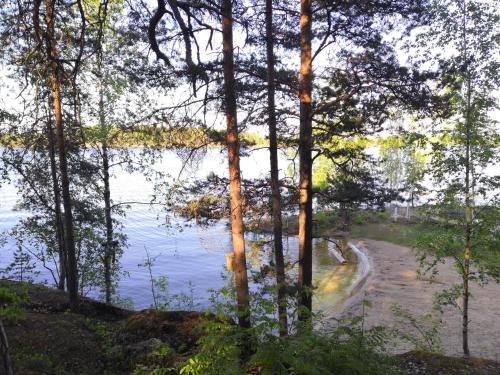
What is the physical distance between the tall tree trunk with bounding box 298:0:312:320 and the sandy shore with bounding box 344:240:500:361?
3.50 meters

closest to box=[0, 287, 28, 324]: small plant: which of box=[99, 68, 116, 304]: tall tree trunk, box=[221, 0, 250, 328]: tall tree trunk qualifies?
box=[221, 0, 250, 328]: tall tree trunk

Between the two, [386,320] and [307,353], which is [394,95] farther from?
[386,320]

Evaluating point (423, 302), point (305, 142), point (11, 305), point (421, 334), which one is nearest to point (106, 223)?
point (11, 305)

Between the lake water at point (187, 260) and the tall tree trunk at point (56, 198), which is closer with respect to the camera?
the tall tree trunk at point (56, 198)

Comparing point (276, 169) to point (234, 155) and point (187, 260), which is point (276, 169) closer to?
point (234, 155)

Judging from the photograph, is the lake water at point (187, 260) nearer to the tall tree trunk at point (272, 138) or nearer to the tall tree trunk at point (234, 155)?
the tall tree trunk at point (272, 138)

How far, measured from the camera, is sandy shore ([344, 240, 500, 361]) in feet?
41.7

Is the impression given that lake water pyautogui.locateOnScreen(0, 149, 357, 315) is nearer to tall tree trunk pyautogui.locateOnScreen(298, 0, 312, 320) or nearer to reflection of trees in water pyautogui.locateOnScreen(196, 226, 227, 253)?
reflection of trees in water pyautogui.locateOnScreen(196, 226, 227, 253)

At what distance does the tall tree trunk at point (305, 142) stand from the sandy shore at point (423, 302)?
3495mm

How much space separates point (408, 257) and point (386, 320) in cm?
1112

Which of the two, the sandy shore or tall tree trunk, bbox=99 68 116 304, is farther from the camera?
tall tree trunk, bbox=99 68 116 304

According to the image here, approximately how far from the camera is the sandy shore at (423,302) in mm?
12710

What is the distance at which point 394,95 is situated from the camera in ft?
29.7

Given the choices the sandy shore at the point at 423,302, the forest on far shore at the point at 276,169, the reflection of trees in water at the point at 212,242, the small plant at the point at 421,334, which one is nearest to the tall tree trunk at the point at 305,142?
the forest on far shore at the point at 276,169
